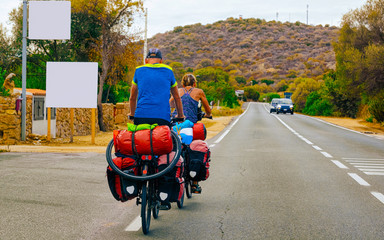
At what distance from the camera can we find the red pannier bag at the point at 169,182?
16.8 feet

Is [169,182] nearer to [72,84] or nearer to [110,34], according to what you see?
[72,84]

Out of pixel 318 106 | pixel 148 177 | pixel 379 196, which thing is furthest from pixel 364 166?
pixel 318 106

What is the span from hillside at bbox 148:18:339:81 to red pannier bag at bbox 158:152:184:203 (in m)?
127

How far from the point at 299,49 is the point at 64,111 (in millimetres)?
142797

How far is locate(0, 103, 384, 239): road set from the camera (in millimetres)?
5180

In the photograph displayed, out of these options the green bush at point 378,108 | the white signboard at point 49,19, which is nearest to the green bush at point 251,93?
the green bush at point 378,108

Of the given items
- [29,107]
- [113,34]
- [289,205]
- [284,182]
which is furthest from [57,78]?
[289,205]

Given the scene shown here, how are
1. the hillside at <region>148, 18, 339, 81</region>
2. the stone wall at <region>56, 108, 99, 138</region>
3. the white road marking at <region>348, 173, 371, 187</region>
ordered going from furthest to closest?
the hillside at <region>148, 18, 339, 81</region> < the stone wall at <region>56, 108, 99, 138</region> < the white road marking at <region>348, 173, 371, 187</region>

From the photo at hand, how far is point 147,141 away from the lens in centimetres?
498

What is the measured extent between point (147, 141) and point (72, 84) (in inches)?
530

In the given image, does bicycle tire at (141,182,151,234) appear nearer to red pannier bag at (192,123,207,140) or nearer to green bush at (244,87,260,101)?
red pannier bag at (192,123,207,140)

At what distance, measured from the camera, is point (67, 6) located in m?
17.5

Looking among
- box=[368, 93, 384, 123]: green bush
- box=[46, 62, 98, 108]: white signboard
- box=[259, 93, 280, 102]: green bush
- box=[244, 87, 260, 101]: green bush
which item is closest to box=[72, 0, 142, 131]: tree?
box=[46, 62, 98, 108]: white signboard

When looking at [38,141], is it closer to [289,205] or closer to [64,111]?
[64,111]
